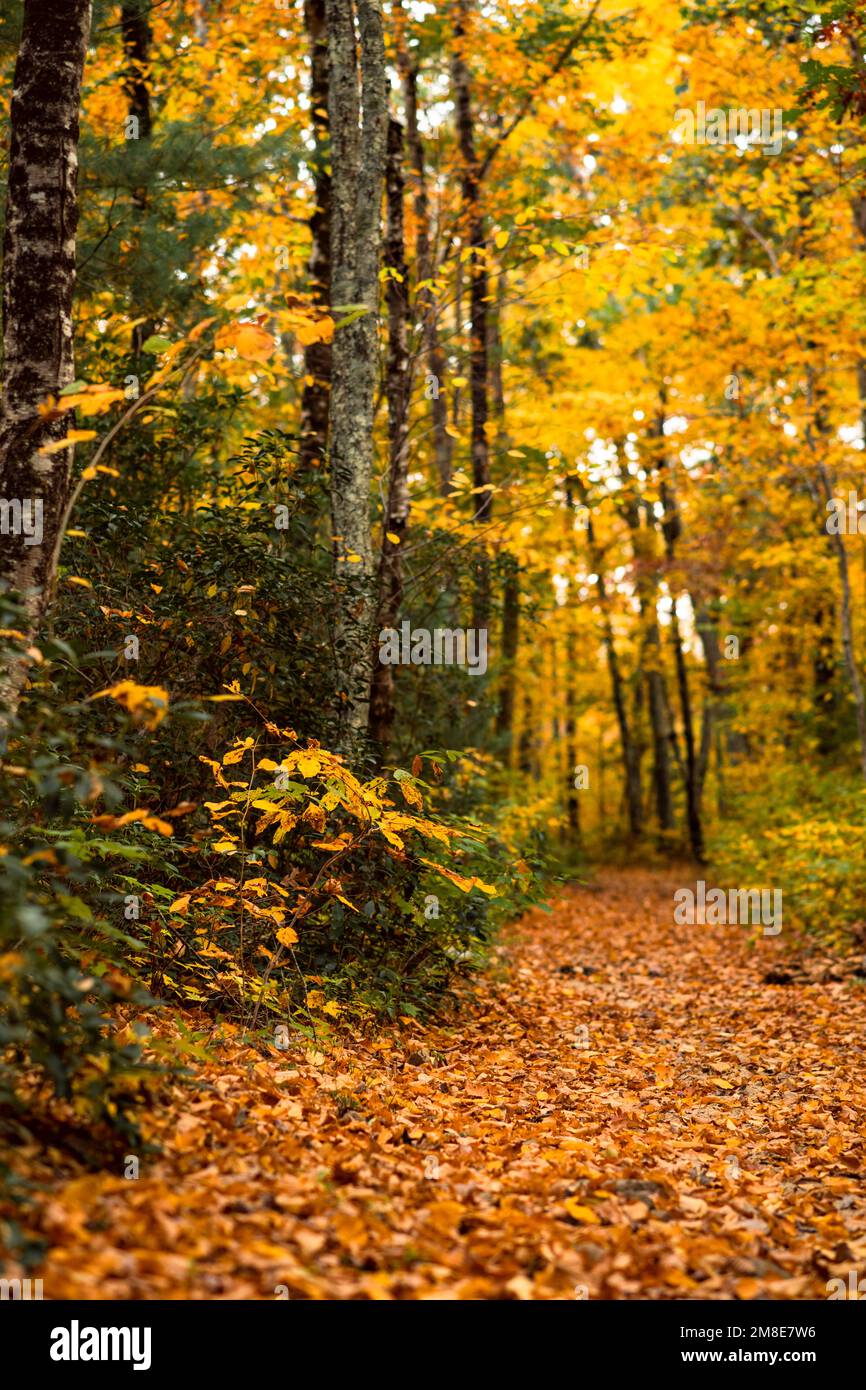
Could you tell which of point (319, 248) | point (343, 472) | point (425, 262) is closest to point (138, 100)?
point (319, 248)

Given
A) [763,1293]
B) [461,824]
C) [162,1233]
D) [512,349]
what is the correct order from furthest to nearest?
[512,349] → [461,824] → [763,1293] → [162,1233]

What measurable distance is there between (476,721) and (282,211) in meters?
6.69

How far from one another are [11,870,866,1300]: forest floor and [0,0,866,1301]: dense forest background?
0.31 meters

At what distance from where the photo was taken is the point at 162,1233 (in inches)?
118

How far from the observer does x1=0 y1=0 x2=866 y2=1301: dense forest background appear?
469 centimetres

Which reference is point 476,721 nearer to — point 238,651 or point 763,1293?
point 238,651

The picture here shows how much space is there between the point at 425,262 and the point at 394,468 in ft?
7.70

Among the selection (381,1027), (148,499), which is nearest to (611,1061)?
(381,1027)

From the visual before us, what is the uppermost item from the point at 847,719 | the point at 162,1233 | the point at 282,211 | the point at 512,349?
the point at 512,349

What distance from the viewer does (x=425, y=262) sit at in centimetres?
944

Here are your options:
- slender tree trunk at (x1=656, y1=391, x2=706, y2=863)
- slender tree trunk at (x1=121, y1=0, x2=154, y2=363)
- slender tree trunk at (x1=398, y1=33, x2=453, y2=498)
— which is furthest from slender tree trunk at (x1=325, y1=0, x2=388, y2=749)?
slender tree trunk at (x1=656, y1=391, x2=706, y2=863)

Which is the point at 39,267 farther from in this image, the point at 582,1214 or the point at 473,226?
the point at 473,226

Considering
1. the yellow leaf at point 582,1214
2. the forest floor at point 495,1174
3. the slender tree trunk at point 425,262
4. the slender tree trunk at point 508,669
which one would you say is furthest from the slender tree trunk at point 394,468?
the slender tree trunk at point 508,669

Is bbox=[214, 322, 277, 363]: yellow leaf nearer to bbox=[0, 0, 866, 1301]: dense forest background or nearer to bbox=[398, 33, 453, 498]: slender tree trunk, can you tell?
bbox=[0, 0, 866, 1301]: dense forest background
